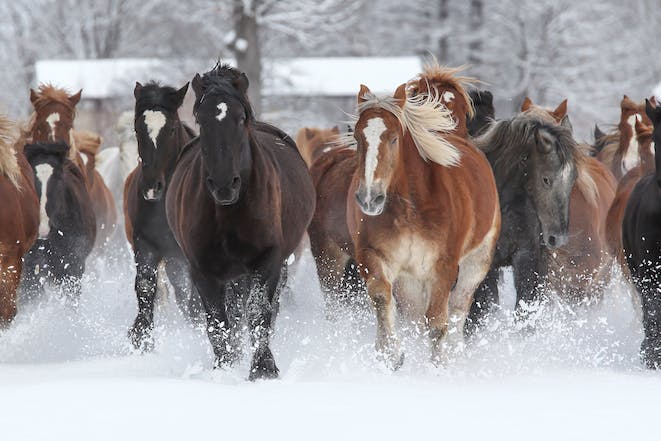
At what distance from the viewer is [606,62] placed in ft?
135

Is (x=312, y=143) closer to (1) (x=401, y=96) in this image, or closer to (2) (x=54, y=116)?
(2) (x=54, y=116)

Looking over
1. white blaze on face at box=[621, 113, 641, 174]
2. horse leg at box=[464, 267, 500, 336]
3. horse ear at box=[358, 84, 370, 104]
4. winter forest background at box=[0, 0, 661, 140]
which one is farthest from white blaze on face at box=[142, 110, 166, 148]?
winter forest background at box=[0, 0, 661, 140]

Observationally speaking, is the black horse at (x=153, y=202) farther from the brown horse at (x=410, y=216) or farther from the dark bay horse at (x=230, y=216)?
the brown horse at (x=410, y=216)

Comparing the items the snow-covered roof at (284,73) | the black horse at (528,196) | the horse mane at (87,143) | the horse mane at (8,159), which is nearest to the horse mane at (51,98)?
the horse mane at (87,143)

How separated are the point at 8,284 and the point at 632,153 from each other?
6681 millimetres

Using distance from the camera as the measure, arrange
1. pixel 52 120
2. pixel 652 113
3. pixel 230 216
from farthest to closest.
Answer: pixel 52 120, pixel 652 113, pixel 230 216

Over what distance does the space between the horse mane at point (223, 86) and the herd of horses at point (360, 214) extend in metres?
0.01

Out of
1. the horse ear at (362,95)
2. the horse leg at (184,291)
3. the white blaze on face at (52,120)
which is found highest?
the horse ear at (362,95)

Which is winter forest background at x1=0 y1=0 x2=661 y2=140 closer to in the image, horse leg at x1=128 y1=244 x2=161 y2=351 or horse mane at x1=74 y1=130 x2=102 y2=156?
horse mane at x1=74 y1=130 x2=102 y2=156

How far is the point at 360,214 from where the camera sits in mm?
7422

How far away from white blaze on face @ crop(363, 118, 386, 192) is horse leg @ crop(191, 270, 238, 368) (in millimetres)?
1179

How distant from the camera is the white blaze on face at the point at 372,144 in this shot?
269 inches

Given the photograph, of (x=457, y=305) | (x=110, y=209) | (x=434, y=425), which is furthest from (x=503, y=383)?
(x=110, y=209)

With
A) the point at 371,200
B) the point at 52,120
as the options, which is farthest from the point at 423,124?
the point at 52,120
